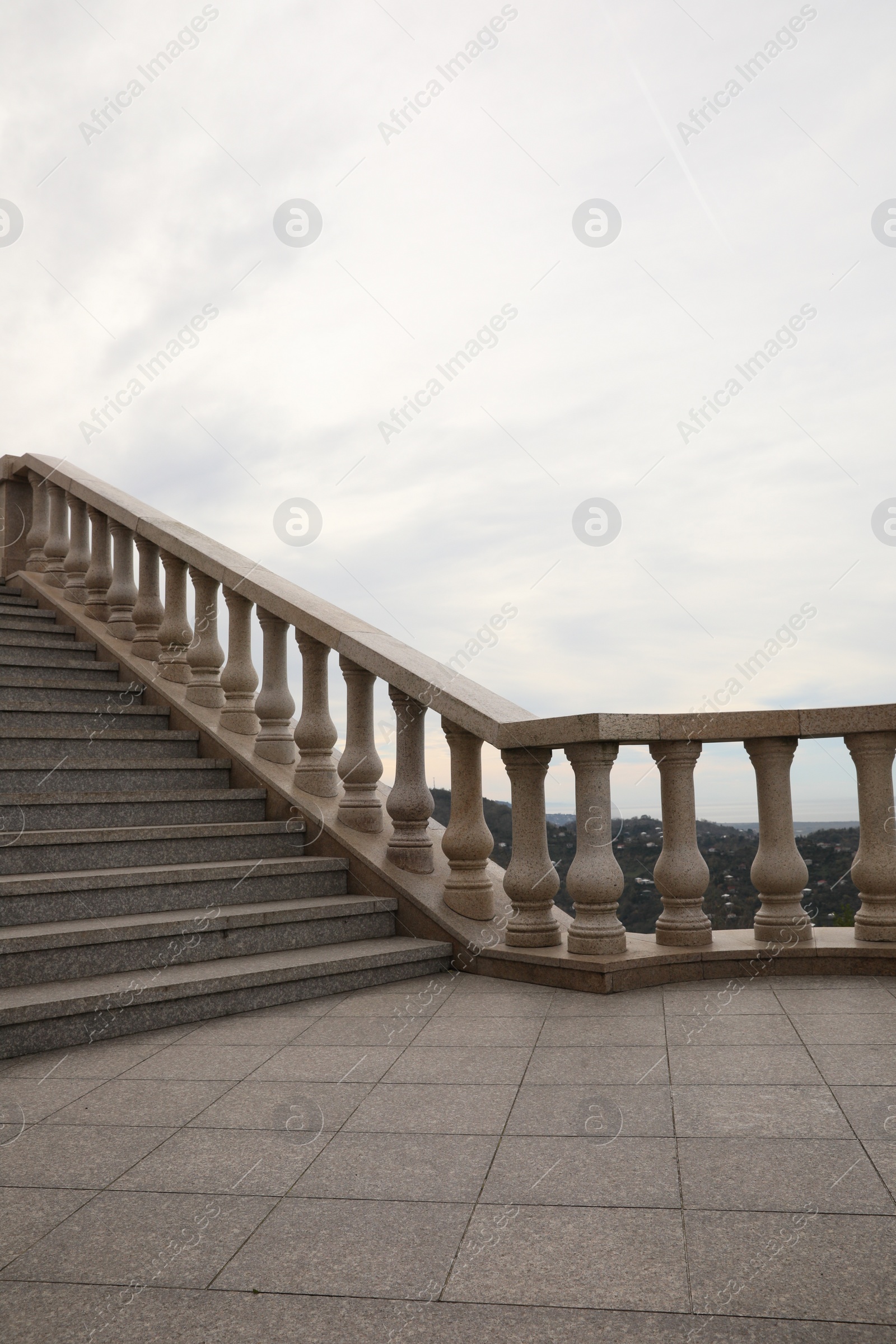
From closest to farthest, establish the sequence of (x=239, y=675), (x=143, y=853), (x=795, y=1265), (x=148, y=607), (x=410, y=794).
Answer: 1. (x=795, y=1265)
2. (x=143, y=853)
3. (x=410, y=794)
4. (x=239, y=675)
5. (x=148, y=607)

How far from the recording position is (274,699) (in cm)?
643

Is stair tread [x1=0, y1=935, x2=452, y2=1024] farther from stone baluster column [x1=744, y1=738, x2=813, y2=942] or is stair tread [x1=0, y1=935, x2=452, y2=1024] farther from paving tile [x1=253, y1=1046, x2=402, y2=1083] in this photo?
stone baluster column [x1=744, y1=738, x2=813, y2=942]

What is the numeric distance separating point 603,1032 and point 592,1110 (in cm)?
89

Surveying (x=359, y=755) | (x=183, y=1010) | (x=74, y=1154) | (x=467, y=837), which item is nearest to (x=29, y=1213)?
(x=74, y=1154)

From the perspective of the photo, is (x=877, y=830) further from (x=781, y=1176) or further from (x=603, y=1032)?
(x=781, y=1176)

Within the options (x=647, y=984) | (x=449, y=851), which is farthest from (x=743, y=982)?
(x=449, y=851)

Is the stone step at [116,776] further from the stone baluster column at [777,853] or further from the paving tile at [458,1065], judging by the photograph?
the stone baluster column at [777,853]

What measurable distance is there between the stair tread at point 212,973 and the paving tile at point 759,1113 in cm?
198

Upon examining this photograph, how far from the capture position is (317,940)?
4961 millimetres

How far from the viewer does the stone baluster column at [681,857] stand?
190 inches

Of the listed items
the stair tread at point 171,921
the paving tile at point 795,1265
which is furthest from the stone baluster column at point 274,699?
the paving tile at point 795,1265

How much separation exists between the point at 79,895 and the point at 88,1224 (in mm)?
2438

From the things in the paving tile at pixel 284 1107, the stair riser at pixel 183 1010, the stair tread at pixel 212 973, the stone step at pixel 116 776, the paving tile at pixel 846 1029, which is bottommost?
the paving tile at pixel 284 1107

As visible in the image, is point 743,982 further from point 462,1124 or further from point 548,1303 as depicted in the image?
point 548,1303
